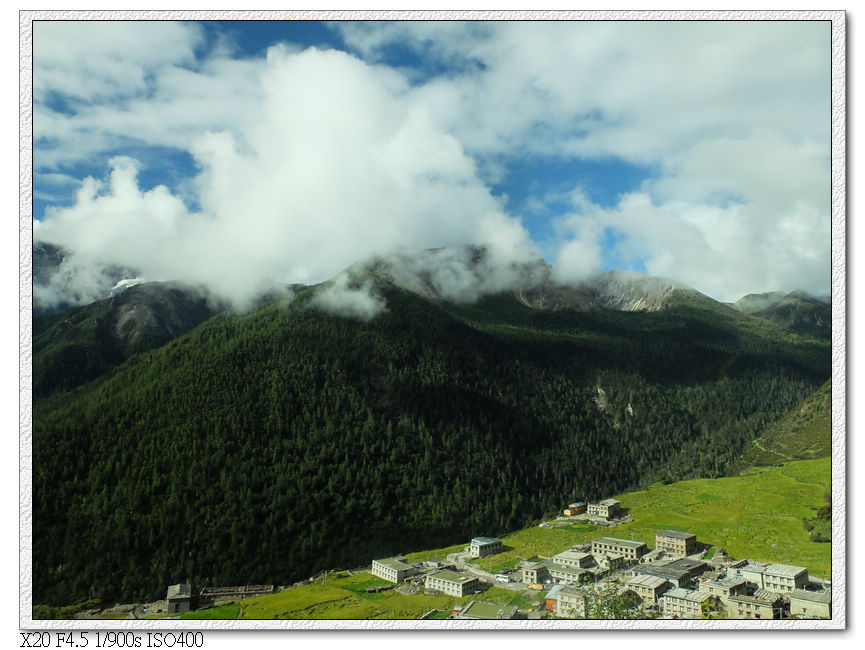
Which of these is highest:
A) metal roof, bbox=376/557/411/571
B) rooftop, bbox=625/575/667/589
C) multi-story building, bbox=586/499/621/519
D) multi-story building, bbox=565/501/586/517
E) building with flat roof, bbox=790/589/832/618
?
building with flat roof, bbox=790/589/832/618

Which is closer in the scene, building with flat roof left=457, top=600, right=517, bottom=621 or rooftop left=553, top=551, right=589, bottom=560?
building with flat roof left=457, top=600, right=517, bottom=621

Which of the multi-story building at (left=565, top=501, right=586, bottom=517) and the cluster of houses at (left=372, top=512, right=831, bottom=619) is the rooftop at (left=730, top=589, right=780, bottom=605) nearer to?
the cluster of houses at (left=372, top=512, right=831, bottom=619)

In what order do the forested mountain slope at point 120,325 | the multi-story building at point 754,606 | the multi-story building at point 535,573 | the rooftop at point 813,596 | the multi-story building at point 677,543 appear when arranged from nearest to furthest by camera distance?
1. the rooftop at point 813,596
2. the multi-story building at point 754,606
3. the multi-story building at point 535,573
4. the multi-story building at point 677,543
5. the forested mountain slope at point 120,325

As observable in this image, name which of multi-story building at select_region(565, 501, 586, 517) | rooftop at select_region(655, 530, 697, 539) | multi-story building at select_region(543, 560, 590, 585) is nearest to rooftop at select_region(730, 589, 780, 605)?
multi-story building at select_region(543, 560, 590, 585)

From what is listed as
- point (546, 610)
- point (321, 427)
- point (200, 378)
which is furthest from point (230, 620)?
point (200, 378)

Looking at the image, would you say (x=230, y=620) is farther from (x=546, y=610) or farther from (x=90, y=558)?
(x=90, y=558)

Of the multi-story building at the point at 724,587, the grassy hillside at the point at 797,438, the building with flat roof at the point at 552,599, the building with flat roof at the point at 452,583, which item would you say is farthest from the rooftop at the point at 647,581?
the grassy hillside at the point at 797,438

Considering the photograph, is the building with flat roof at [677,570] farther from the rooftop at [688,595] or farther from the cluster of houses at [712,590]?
the rooftop at [688,595]

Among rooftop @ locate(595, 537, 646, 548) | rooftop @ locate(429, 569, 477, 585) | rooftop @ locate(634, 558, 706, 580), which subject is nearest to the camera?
rooftop @ locate(634, 558, 706, 580)
